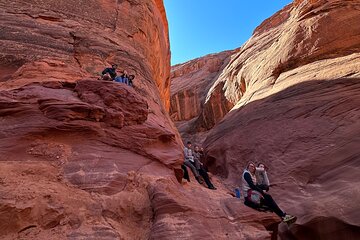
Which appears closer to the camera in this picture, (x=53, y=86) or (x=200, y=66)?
(x=53, y=86)

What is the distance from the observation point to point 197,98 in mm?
39469

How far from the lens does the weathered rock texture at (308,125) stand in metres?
9.02

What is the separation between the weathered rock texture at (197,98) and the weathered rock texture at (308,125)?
23.5 ft

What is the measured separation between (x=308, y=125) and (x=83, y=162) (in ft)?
32.4

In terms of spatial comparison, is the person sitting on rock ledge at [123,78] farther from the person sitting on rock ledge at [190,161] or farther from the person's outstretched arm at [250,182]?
the person's outstretched arm at [250,182]

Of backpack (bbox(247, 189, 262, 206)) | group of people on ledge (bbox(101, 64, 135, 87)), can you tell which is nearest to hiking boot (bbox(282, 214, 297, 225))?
backpack (bbox(247, 189, 262, 206))

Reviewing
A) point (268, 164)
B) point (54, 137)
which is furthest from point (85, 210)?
point (268, 164)

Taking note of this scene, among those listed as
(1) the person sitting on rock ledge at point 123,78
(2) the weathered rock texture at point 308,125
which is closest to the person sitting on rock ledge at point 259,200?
(2) the weathered rock texture at point 308,125

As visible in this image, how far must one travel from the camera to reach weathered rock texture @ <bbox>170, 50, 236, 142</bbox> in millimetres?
30375

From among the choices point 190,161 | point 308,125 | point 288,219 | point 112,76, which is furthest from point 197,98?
point 288,219

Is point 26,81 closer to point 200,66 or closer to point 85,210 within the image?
point 85,210

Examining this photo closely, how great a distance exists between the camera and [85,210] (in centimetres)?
606

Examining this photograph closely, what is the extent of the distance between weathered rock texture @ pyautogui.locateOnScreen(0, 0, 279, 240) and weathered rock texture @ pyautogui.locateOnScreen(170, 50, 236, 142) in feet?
60.2

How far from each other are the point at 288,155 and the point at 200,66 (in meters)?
39.7
